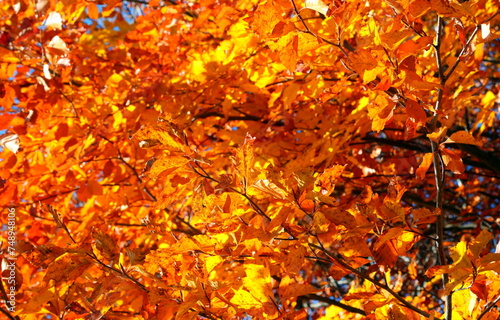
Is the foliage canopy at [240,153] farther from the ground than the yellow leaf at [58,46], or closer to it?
closer to it

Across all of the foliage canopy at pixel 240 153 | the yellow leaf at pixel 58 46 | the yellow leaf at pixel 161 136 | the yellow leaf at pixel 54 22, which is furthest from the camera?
the yellow leaf at pixel 58 46

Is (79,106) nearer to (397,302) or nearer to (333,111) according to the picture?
(333,111)

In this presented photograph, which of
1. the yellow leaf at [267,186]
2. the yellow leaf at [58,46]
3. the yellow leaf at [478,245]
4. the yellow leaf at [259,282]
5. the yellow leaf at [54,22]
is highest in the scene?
the yellow leaf at [54,22]

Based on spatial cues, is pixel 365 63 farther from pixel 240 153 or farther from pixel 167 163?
pixel 167 163

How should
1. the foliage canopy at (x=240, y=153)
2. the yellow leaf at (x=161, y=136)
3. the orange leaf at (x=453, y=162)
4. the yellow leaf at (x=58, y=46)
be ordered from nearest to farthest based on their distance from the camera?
1. the yellow leaf at (x=161, y=136)
2. the foliage canopy at (x=240, y=153)
3. the orange leaf at (x=453, y=162)
4. the yellow leaf at (x=58, y=46)

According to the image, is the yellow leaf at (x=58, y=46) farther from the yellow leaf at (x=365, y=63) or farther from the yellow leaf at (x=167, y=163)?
the yellow leaf at (x=365, y=63)

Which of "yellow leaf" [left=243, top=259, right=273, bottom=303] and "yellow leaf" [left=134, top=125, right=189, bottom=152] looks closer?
"yellow leaf" [left=134, top=125, right=189, bottom=152]

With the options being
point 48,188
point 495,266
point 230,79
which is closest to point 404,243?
point 495,266

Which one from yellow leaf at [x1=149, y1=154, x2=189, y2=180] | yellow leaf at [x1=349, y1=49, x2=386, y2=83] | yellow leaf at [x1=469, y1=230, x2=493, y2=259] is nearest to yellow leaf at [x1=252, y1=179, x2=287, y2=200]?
yellow leaf at [x1=149, y1=154, x2=189, y2=180]

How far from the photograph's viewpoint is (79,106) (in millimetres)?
2971

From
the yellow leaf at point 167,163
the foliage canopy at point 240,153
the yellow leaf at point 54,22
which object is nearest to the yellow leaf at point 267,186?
the foliage canopy at point 240,153

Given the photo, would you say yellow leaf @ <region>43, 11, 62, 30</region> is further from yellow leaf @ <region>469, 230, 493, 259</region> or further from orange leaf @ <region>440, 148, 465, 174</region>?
yellow leaf @ <region>469, 230, 493, 259</region>

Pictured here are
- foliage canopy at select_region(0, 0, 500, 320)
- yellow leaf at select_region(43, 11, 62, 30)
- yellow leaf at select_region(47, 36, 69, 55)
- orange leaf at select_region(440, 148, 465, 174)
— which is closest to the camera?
foliage canopy at select_region(0, 0, 500, 320)

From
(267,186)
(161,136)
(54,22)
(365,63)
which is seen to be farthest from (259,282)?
(54,22)
